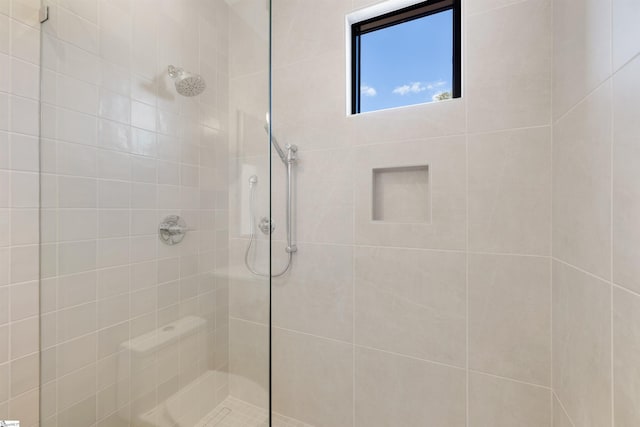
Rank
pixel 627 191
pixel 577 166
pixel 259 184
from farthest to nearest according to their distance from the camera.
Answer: pixel 259 184 → pixel 577 166 → pixel 627 191

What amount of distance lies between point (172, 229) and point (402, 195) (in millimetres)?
1030

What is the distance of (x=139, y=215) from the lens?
0.98 metres

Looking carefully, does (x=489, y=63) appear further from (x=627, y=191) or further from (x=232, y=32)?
(x=232, y=32)

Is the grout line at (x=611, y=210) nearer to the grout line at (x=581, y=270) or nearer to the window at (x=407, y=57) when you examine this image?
the grout line at (x=581, y=270)

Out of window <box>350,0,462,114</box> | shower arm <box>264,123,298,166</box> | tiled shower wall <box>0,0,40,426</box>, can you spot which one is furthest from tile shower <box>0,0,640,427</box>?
shower arm <box>264,123,298,166</box>

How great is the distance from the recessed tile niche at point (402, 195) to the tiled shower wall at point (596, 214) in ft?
1.56

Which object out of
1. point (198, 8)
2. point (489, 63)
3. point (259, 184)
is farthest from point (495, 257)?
point (198, 8)

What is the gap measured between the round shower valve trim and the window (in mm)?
1063

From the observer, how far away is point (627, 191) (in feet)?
1.89

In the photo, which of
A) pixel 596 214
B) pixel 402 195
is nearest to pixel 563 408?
pixel 596 214

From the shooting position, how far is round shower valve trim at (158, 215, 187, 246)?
3.25 ft

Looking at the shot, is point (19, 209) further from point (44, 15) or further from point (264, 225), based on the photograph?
point (264, 225)

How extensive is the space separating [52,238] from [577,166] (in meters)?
1.81

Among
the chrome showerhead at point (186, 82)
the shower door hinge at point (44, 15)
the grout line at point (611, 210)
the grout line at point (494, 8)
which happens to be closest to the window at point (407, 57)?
the grout line at point (494, 8)
